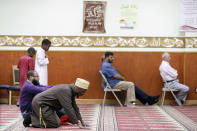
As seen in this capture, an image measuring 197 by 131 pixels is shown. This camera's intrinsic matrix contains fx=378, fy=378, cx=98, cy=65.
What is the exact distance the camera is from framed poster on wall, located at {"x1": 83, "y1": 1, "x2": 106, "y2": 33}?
8461mm

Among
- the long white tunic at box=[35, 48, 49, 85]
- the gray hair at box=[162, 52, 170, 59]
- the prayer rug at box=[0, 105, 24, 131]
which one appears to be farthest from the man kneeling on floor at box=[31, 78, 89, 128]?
the gray hair at box=[162, 52, 170, 59]

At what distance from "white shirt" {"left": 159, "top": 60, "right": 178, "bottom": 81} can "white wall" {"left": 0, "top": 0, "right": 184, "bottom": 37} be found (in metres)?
0.75

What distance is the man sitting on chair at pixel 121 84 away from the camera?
7.82 m

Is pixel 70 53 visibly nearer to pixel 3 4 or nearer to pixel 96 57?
pixel 96 57

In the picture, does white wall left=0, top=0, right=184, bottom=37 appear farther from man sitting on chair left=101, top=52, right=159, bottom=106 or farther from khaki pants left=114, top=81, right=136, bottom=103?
khaki pants left=114, top=81, right=136, bottom=103

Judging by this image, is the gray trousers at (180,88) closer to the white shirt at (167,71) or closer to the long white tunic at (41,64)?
the white shirt at (167,71)

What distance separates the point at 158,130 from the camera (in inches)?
204

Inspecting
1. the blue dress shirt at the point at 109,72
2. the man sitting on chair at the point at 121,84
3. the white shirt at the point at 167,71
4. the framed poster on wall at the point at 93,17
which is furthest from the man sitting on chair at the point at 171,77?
the framed poster on wall at the point at 93,17

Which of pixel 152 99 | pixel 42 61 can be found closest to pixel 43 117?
pixel 42 61

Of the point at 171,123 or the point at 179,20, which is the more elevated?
the point at 179,20

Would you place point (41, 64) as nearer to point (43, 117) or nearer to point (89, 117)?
point (89, 117)

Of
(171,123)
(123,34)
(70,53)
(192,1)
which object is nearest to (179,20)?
(192,1)

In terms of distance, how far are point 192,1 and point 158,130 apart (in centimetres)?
411

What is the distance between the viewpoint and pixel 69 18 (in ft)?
27.9
